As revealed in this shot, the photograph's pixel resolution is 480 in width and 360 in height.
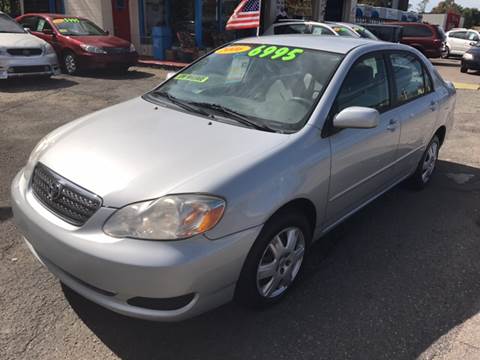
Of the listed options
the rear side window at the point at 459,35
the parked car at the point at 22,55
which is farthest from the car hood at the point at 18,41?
the rear side window at the point at 459,35

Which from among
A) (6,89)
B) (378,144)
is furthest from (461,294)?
(6,89)

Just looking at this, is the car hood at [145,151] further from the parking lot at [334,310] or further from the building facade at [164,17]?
the building facade at [164,17]

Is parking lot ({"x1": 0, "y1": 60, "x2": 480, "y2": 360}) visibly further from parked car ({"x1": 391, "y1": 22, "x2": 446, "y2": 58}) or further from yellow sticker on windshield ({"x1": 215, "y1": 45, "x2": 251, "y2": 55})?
Result: parked car ({"x1": 391, "y1": 22, "x2": 446, "y2": 58})

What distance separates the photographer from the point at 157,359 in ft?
8.09

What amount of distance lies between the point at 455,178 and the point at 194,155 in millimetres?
4026

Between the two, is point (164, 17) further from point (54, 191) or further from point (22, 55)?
point (54, 191)

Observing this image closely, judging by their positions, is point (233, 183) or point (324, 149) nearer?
point (233, 183)

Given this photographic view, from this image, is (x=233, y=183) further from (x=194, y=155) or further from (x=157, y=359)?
(x=157, y=359)

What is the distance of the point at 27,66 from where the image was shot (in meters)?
9.71

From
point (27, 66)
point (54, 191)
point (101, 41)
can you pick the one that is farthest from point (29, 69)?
point (54, 191)

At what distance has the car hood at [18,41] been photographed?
9.45 meters

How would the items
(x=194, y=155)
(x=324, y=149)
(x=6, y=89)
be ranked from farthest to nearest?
(x=6, y=89) < (x=324, y=149) < (x=194, y=155)

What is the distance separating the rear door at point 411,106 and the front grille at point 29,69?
27.1 ft

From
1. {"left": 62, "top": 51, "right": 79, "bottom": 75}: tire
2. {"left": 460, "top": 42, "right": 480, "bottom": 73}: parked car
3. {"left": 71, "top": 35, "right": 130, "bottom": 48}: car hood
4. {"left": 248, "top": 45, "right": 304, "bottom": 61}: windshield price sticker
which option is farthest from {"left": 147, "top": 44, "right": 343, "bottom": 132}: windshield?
{"left": 460, "top": 42, "right": 480, "bottom": 73}: parked car
